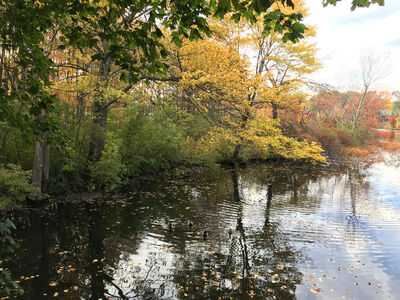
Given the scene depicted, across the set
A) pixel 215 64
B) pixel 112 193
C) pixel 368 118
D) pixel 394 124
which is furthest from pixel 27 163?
pixel 394 124

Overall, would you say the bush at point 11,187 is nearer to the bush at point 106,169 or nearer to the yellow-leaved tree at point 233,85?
the bush at point 106,169

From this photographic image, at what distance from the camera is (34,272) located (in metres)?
5.55

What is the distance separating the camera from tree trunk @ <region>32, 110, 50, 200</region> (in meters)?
9.11

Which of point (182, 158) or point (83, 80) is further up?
point (83, 80)

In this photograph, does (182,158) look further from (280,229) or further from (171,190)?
(280,229)

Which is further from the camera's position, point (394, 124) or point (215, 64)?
point (394, 124)

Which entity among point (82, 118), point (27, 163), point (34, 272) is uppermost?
point (82, 118)

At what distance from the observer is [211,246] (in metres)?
7.16

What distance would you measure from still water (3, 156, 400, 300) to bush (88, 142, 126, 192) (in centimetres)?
82

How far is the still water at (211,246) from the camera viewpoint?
17.7 feet

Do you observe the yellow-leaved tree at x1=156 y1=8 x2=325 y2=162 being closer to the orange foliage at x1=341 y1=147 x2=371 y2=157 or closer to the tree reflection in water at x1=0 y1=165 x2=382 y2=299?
the tree reflection in water at x1=0 y1=165 x2=382 y2=299

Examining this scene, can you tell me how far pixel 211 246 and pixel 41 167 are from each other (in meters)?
6.30

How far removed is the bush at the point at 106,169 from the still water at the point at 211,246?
32.2 inches

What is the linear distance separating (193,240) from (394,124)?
64754 mm
